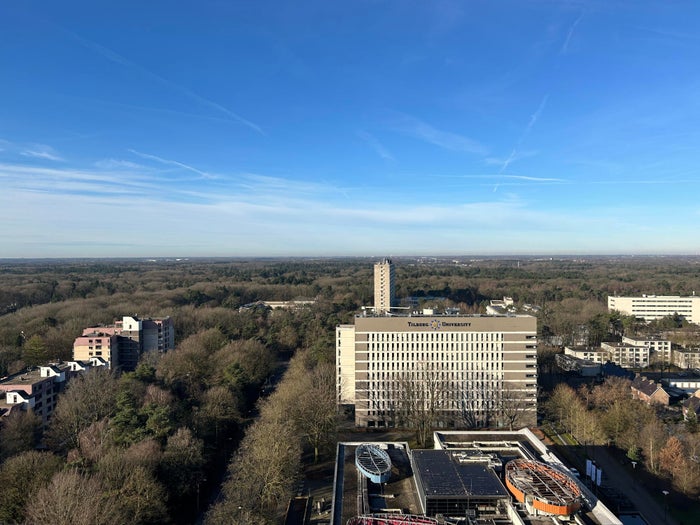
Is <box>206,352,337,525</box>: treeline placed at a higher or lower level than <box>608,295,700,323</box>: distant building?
lower

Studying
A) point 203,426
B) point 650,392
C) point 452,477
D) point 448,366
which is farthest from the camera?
point 650,392

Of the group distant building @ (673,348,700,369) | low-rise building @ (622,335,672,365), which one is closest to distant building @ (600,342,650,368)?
low-rise building @ (622,335,672,365)

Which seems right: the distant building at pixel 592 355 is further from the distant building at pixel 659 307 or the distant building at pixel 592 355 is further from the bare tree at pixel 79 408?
the bare tree at pixel 79 408

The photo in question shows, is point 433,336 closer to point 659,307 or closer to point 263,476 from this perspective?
point 263,476

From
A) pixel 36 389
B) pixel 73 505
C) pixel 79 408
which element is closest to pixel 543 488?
pixel 73 505

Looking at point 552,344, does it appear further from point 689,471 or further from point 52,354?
point 52,354

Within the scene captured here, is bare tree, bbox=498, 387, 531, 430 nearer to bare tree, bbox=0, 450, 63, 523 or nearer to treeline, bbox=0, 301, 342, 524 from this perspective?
treeline, bbox=0, 301, 342, 524
